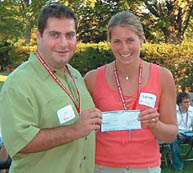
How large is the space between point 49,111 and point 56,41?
18.1 inches

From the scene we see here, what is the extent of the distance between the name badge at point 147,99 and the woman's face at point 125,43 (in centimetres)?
27

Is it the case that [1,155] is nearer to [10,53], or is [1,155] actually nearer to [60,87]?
[60,87]

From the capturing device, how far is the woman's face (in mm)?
2502

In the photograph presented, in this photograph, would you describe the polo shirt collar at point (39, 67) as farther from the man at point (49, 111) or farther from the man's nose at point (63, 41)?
the man's nose at point (63, 41)

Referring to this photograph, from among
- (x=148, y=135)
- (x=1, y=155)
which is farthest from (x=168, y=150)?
(x=148, y=135)

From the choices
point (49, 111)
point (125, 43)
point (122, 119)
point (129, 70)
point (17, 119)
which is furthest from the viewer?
point (129, 70)

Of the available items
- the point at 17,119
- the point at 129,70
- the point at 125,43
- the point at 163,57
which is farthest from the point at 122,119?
the point at 163,57

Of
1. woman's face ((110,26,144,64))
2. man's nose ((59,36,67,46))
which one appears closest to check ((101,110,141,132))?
woman's face ((110,26,144,64))

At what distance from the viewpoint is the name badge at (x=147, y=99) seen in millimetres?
2479

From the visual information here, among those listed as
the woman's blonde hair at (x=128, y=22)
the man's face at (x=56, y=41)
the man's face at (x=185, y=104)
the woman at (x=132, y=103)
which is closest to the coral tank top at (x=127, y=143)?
the woman at (x=132, y=103)

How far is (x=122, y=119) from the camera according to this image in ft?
7.91

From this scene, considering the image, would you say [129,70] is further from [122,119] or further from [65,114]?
[65,114]

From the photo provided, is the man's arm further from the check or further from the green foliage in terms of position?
the green foliage

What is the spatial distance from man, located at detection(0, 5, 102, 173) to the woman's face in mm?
317
